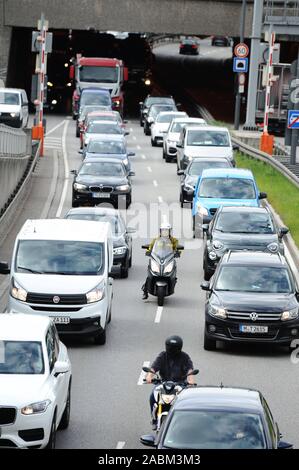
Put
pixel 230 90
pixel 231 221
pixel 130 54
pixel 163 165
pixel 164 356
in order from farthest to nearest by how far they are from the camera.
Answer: pixel 230 90, pixel 130 54, pixel 163 165, pixel 231 221, pixel 164 356

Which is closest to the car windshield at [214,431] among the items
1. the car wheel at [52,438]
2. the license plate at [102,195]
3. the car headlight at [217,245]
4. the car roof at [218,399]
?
the car roof at [218,399]

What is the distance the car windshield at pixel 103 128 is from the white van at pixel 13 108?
4.00 metres

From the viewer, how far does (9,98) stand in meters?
59.1

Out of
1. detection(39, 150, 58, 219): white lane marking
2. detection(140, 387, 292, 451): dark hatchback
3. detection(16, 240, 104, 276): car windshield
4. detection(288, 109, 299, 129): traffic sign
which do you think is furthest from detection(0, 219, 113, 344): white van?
detection(288, 109, 299, 129): traffic sign

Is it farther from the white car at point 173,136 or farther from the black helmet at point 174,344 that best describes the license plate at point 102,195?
the black helmet at point 174,344

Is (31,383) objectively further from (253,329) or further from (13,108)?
(13,108)

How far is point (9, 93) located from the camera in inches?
2338

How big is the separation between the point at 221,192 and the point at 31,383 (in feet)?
69.0

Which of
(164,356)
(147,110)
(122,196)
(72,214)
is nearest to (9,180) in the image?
(122,196)

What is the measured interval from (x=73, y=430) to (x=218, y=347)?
663 cm

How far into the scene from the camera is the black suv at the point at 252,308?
23156 mm

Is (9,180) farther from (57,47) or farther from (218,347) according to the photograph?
(57,47)

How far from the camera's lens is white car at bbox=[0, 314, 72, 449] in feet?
51.6

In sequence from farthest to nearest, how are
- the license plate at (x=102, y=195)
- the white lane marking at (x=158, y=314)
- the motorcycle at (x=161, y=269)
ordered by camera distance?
the license plate at (x=102, y=195)
the motorcycle at (x=161, y=269)
the white lane marking at (x=158, y=314)
